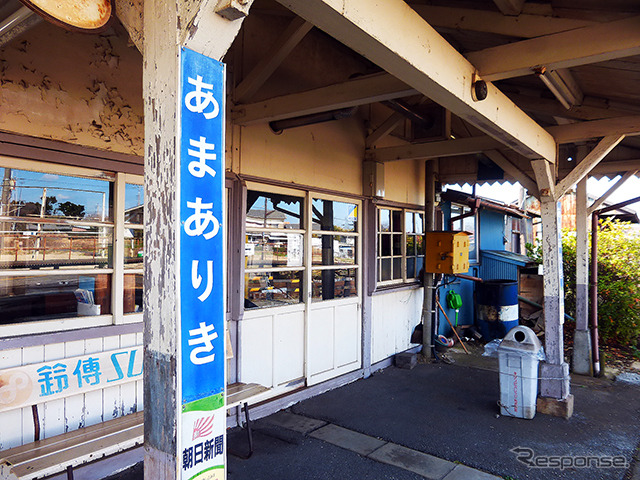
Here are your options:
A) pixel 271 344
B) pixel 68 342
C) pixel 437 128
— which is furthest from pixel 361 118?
pixel 68 342

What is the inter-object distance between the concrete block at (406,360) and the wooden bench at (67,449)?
4066 millimetres

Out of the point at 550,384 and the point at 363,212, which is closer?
the point at 550,384

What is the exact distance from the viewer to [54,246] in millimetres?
3012

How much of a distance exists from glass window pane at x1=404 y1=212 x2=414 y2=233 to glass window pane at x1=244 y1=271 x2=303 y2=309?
2.60m

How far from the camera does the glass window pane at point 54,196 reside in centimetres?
284

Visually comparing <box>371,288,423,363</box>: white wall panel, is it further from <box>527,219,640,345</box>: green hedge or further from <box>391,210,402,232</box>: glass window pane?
<box>527,219,640,345</box>: green hedge

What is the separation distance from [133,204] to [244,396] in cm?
182

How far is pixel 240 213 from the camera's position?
167 inches

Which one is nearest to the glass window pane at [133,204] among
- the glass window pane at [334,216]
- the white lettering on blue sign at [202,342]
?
the glass window pane at [334,216]

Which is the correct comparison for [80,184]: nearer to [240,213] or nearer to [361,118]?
[240,213]

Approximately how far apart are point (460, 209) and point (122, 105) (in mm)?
7137

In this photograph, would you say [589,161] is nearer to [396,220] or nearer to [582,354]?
[396,220]

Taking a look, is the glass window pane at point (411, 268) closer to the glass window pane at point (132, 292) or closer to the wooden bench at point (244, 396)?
the wooden bench at point (244, 396)

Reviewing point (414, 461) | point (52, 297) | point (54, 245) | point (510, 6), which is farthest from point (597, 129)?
point (52, 297)
